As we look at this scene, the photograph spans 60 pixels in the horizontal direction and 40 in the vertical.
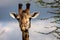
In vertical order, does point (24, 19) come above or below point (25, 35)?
above

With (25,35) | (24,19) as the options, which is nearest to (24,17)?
(24,19)

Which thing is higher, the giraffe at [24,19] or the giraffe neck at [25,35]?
the giraffe at [24,19]

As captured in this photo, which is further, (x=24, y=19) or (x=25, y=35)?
(x=25, y=35)

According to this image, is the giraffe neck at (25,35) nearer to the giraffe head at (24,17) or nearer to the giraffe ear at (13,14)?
the giraffe head at (24,17)

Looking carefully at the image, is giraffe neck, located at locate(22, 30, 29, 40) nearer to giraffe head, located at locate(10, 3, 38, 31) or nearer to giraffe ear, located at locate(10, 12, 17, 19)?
giraffe head, located at locate(10, 3, 38, 31)

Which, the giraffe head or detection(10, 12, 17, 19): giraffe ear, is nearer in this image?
the giraffe head

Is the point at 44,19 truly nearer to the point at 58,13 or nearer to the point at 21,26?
the point at 58,13

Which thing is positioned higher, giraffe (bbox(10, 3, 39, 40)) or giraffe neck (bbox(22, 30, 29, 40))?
giraffe (bbox(10, 3, 39, 40))

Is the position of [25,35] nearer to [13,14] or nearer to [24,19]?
[24,19]

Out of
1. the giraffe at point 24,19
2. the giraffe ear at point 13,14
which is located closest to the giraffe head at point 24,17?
the giraffe at point 24,19

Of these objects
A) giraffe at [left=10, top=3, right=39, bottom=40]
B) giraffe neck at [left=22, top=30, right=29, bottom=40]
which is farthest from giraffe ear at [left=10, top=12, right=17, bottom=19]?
giraffe neck at [left=22, top=30, right=29, bottom=40]

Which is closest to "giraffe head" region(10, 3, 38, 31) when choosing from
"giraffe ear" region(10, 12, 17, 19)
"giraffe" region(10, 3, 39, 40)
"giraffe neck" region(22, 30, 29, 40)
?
"giraffe" region(10, 3, 39, 40)

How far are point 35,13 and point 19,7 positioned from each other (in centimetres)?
93

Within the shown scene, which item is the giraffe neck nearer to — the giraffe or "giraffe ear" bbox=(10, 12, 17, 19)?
the giraffe
